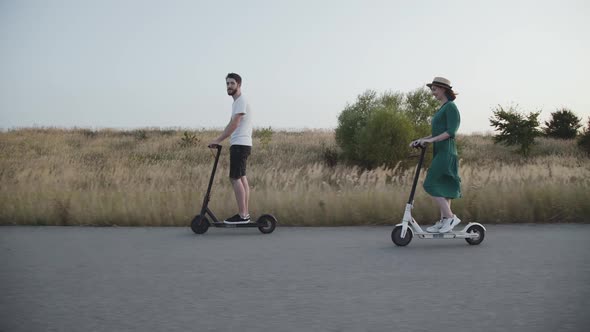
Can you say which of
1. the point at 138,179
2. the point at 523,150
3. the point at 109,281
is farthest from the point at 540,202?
the point at 523,150

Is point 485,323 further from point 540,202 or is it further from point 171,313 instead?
point 540,202

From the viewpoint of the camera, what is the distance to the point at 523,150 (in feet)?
169

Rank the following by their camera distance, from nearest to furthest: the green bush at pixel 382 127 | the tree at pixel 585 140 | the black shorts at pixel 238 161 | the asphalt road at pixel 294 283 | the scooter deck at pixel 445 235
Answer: the asphalt road at pixel 294 283
the scooter deck at pixel 445 235
the black shorts at pixel 238 161
the green bush at pixel 382 127
the tree at pixel 585 140

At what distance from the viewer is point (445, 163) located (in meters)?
7.54

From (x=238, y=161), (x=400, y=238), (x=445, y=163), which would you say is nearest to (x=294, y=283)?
(x=400, y=238)

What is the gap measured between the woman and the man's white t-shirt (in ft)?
8.15

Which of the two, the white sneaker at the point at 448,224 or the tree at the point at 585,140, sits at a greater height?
the tree at the point at 585,140

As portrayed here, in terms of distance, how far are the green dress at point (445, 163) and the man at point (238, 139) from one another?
8.31 ft

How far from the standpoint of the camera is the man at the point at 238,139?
873 centimetres

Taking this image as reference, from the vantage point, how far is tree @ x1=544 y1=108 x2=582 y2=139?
66000 mm

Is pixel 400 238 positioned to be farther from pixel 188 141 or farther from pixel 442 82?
pixel 188 141

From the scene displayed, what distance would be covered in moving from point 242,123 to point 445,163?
9.24ft

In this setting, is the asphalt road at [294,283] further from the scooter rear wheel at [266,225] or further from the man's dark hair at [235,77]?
the man's dark hair at [235,77]

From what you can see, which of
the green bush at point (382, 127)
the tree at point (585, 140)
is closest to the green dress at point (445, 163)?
the green bush at point (382, 127)
